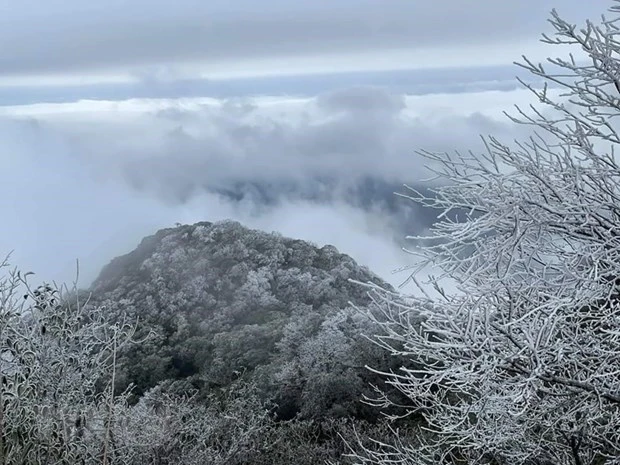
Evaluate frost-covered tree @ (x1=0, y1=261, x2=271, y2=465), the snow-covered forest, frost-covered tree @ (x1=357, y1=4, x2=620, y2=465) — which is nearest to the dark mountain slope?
the snow-covered forest

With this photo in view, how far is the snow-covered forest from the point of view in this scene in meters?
4.44

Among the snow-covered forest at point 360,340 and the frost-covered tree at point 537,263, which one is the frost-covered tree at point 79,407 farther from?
the frost-covered tree at point 537,263

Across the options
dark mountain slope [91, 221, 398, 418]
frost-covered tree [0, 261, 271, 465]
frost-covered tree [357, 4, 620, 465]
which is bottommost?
dark mountain slope [91, 221, 398, 418]

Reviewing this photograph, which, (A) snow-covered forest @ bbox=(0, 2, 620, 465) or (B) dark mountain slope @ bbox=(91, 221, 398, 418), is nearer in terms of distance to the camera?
(A) snow-covered forest @ bbox=(0, 2, 620, 465)

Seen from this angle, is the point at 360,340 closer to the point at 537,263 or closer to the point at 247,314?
the point at 247,314

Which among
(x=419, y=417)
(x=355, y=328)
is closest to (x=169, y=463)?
(x=419, y=417)

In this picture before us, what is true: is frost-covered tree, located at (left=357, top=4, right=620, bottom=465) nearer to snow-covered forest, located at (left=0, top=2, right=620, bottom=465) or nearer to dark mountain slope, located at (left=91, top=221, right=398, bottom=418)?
snow-covered forest, located at (left=0, top=2, right=620, bottom=465)

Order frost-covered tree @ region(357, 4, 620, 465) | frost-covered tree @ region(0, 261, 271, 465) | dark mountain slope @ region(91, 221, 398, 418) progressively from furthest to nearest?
dark mountain slope @ region(91, 221, 398, 418) → frost-covered tree @ region(0, 261, 271, 465) → frost-covered tree @ region(357, 4, 620, 465)

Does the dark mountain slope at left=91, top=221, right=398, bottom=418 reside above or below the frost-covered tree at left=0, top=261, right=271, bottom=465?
below

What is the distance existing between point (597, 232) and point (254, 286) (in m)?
15.1

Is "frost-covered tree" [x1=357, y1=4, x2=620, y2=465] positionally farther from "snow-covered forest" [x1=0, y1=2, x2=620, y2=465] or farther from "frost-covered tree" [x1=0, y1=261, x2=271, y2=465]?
"frost-covered tree" [x1=0, y1=261, x2=271, y2=465]

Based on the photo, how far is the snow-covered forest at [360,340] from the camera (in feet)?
14.6

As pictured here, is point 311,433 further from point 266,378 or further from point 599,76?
point 599,76

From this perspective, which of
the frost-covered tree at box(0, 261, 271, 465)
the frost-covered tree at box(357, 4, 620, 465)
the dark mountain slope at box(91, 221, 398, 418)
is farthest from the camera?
the dark mountain slope at box(91, 221, 398, 418)
